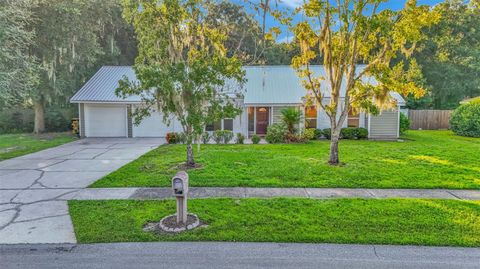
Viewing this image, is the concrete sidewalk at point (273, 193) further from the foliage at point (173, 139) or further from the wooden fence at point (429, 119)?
the wooden fence at point (429, 119)

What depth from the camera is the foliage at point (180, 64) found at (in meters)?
8.57

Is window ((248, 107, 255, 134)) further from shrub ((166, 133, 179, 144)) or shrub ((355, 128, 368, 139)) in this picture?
shrub ((355, 128, 368, 139))

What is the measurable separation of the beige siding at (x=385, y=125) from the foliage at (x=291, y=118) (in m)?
4.35

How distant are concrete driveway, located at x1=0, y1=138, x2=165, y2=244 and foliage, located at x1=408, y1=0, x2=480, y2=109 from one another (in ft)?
79.0

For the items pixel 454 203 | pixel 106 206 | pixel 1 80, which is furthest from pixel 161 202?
pixel 1 80

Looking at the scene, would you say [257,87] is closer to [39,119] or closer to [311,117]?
[311,117]

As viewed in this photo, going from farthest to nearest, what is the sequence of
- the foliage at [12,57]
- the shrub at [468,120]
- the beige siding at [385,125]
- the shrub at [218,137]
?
the shrub at [468,120] → the beige siding at [385,125] → the shrub at [218,137] → the foliage at [12,57]

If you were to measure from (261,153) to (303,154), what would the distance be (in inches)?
62.2

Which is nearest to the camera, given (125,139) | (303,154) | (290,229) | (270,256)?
(270,256)

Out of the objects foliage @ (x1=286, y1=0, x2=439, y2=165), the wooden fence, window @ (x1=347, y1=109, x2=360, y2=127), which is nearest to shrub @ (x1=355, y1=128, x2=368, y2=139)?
window @ (x1=347, y1=109, x2=360, y2=127)

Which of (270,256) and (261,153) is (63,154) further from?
(270,256)

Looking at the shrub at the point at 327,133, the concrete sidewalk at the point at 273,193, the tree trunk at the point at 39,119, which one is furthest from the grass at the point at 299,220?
the tree trunk at the point at 39,119

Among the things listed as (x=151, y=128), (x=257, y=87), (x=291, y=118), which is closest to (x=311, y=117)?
(x=291, y=118)

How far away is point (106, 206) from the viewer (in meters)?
6.22
